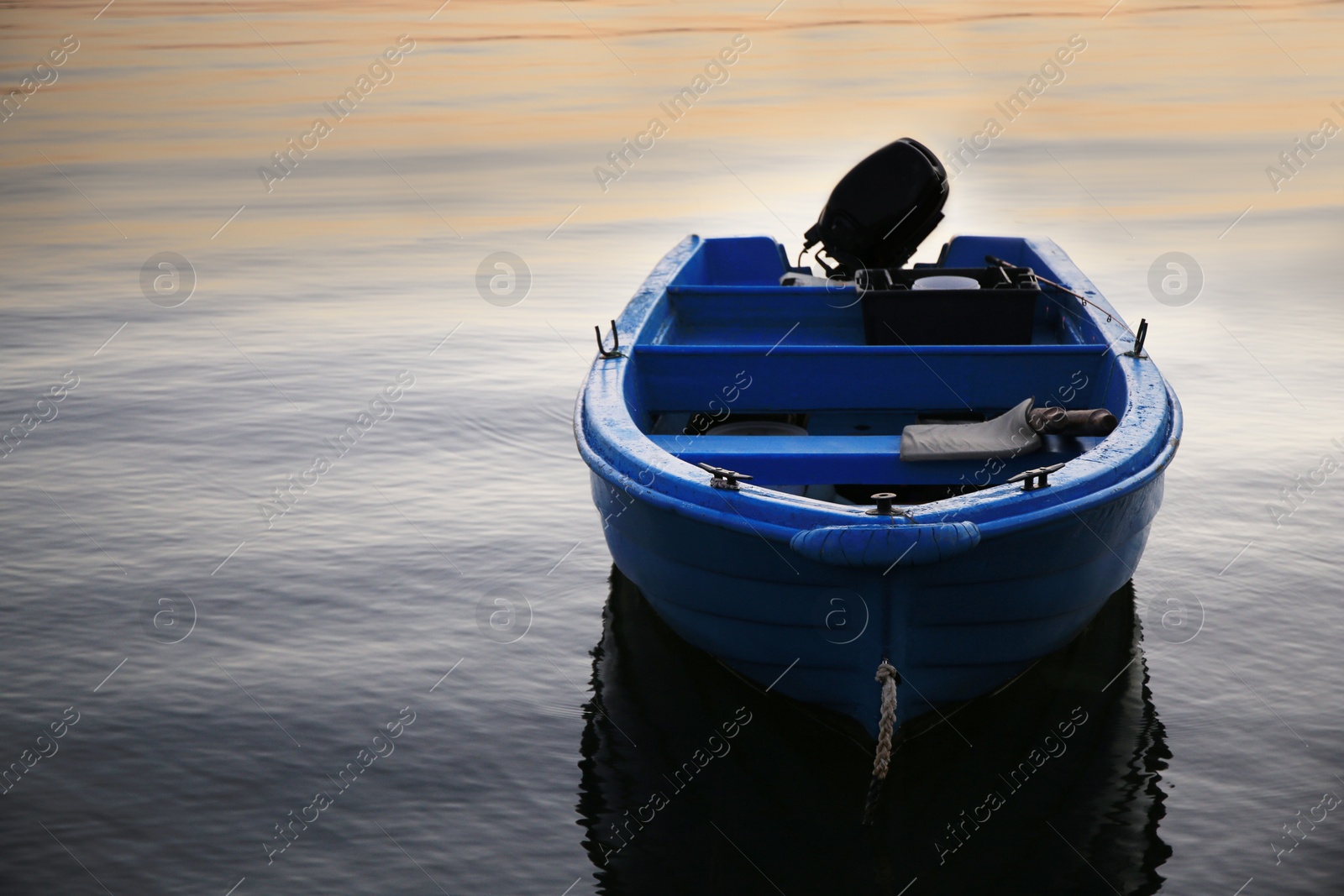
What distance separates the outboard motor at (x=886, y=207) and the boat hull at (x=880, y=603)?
10.7ft

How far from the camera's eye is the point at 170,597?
5523mm

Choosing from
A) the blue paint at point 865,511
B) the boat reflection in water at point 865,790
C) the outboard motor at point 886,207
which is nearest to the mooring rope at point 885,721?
the blue paint at point 865,511

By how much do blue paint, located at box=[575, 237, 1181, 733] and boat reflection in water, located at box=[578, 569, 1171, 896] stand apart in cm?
31

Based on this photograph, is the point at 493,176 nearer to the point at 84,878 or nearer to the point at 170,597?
the point at 170,597

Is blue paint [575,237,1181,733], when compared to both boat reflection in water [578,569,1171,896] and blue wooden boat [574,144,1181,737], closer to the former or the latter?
blue wooden boat [574,144,1181,737]

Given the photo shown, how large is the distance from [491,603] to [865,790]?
220 cm

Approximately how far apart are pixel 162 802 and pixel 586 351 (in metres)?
5.97

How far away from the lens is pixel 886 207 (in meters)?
7.10

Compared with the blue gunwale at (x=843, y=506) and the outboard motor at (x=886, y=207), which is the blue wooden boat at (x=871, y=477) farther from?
the outboard motor at (x=886, y=207)

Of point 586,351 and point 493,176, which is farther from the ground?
point 586,351

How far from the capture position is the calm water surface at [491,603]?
3801mm

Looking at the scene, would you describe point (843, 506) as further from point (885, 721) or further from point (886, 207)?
point (886, 207)

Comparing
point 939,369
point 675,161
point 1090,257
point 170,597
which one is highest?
point 939,369

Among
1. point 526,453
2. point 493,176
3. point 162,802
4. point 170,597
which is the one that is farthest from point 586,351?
point 493,176
